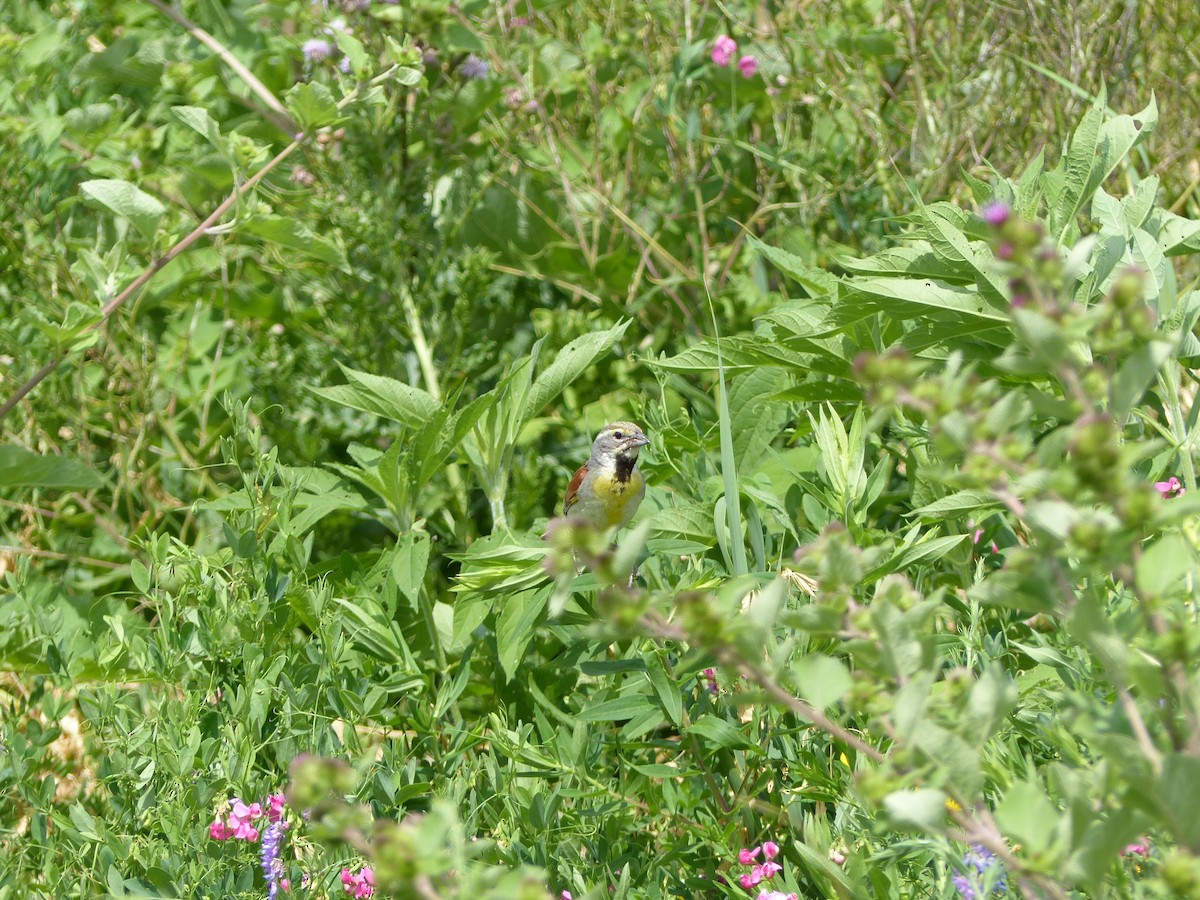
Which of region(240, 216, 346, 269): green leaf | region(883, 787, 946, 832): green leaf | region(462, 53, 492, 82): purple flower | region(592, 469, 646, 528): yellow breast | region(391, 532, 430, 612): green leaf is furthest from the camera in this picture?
region(462, 53, 492, 82): purple flower

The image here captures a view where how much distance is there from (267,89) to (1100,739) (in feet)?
12.9

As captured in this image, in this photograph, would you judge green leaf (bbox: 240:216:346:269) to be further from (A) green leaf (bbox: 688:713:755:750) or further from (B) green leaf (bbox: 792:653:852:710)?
(B) green leaf (bbox: 792:653:852:710)

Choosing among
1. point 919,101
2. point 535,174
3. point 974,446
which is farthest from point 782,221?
point 974,446

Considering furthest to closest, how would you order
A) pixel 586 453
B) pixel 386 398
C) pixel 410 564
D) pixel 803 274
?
pixel 586 453 < pixel 803 274 < pixel 386 398 < pixel 410 564

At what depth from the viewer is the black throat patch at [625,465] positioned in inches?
122

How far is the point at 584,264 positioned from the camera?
4398 millimetres

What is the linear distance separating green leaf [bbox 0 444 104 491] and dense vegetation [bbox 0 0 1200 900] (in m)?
0.01

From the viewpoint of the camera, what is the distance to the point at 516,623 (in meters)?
2.53

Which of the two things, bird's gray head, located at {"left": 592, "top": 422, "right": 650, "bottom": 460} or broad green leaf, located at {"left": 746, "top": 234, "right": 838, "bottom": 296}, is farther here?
bird's gray head, located at {"left": 592, "top": 422, "right": 650, "bottom": 460}

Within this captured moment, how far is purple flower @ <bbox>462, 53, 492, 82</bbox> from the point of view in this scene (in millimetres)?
4172

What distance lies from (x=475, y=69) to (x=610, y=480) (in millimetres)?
1830

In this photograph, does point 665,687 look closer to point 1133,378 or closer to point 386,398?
point 386,398

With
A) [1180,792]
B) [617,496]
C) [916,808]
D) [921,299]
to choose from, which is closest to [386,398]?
[617,496]

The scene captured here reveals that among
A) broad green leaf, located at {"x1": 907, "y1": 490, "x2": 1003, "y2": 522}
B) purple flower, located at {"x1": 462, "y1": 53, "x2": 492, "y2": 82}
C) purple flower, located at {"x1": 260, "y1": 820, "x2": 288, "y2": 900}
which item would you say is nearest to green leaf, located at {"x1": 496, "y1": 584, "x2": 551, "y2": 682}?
purple flower, located at {"x1": 260, "y1": 820, "x2": 288, "y2": 900}
